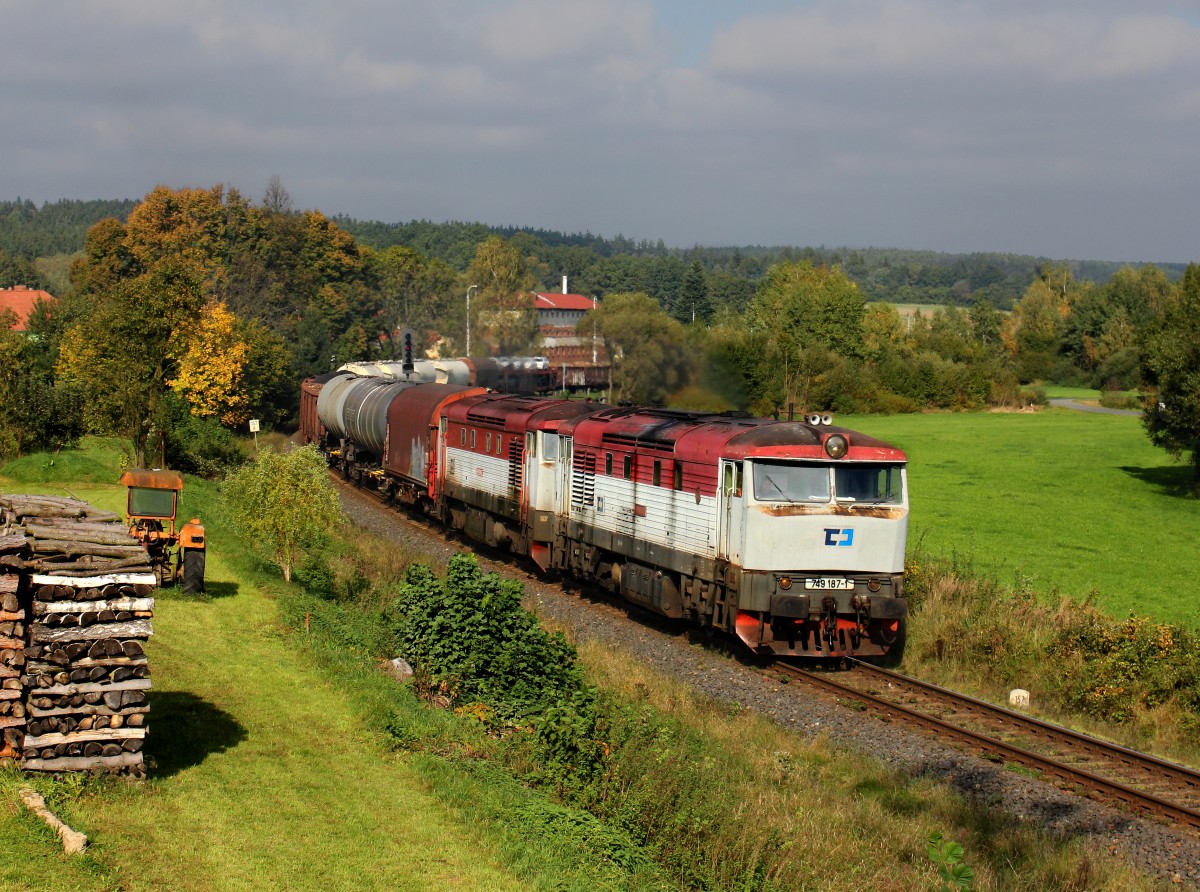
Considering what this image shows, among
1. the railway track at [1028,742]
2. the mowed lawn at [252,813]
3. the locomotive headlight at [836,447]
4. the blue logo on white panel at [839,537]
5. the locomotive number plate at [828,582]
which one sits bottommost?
the railway track at [1028,742]

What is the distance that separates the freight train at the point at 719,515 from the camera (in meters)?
18.9

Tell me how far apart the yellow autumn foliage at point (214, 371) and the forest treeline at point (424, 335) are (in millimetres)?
120

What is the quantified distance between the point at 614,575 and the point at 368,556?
7739 millimetres

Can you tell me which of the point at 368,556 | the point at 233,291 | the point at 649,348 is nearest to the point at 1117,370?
the point at 649,348

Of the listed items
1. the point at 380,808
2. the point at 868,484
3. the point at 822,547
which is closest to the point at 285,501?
the point at 822,547

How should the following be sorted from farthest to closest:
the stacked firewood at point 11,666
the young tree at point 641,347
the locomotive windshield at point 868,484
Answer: the young tree at point 641,347
the locomotive windshield at point 868,484
the stacked firewood at point 11,666

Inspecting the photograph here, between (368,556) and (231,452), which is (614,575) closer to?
(368,556)

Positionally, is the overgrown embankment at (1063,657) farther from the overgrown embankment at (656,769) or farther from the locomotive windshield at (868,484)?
the overgrown embankment at (656,769)

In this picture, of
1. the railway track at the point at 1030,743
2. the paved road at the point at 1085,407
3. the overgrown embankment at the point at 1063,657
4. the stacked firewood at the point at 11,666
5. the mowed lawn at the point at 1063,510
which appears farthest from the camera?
the paved road at the point at 1085,407

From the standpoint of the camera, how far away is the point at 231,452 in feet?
158

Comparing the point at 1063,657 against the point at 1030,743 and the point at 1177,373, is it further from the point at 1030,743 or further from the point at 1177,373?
the point at 1177,373

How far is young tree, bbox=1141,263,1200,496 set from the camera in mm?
50219

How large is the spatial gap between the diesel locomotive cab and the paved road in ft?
275

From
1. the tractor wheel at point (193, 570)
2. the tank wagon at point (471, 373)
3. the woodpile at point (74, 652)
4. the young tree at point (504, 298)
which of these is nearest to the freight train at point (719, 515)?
the tractor wheel at point (193, 570)
